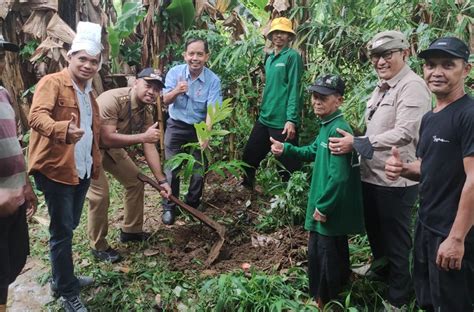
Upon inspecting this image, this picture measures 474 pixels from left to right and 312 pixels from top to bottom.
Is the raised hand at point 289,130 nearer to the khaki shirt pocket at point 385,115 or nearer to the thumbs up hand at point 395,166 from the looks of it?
the khaki shirt pocket at point 385,115

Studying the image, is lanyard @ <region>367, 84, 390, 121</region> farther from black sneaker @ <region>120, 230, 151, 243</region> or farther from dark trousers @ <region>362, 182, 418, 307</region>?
black sneaker @ <region>120, 230, 151, 243</region>

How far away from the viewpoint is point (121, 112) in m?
3.95

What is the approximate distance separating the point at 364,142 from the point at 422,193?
0.56 metres

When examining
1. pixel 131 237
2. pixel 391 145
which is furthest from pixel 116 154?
pixel 391 145

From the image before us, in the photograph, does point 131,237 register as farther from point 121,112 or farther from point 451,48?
point 451,48

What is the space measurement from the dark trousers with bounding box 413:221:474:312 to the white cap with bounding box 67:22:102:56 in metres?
2.45

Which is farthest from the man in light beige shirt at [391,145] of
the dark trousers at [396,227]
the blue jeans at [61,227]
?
the blue jeans at [61,227]

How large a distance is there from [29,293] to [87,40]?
2170 millimetres

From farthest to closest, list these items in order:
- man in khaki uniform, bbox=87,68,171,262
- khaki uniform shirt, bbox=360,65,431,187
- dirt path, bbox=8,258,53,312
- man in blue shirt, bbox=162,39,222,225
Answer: man in blue shirt, bbox=162,39,222,225 → man in khaki uniform, bbox=87,68,171,262 → dirt path, bbox=8,258,53,312 → khaki uniform shirt, bbox=360,65,431,187

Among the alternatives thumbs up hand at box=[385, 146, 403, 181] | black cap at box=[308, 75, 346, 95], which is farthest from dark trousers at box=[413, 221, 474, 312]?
black cap at box=[308, 75, 346, 95]

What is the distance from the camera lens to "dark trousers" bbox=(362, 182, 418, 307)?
3.08 metres

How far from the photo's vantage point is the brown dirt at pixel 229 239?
3.96 m

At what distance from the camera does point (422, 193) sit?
2.48 meters

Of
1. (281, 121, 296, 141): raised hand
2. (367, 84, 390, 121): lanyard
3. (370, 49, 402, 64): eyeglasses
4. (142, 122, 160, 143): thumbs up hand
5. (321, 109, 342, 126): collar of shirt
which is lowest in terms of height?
(281, 121, 296, 141): raised hand
